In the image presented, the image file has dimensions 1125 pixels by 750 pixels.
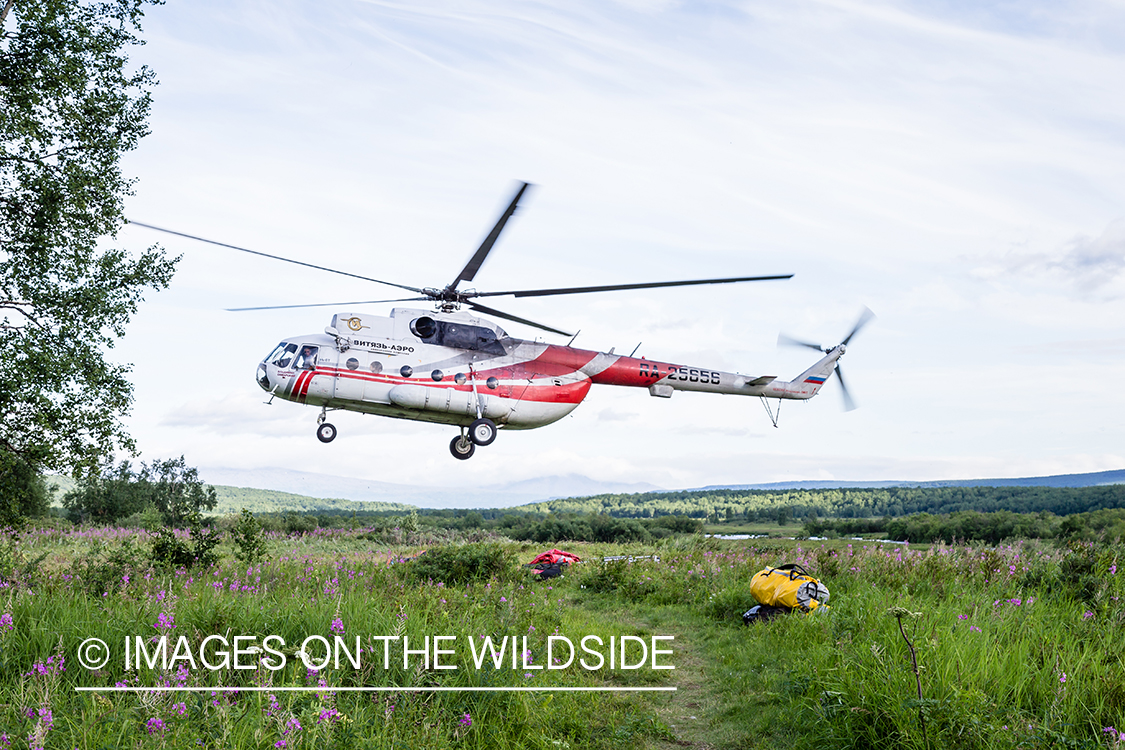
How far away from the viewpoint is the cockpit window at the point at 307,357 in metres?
13.1

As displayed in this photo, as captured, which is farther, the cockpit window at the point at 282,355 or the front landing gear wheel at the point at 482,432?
the front landing gear wheel at the point at 482,432

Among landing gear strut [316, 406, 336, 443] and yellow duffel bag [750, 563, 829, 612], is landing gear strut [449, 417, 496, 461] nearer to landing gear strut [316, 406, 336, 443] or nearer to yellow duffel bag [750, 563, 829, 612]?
landing gear strut [316, 406, 336, 443]

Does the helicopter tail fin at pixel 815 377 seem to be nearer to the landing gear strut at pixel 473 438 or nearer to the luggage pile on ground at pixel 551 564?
the luggage pile on ground at pixel 551 564

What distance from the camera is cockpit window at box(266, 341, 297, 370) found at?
13.2 meters

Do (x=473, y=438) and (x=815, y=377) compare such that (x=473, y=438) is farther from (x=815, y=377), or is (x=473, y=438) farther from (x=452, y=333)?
(x=815, y=377)

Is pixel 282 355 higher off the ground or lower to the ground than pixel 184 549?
higher

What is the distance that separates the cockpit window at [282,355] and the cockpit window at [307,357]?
17cm

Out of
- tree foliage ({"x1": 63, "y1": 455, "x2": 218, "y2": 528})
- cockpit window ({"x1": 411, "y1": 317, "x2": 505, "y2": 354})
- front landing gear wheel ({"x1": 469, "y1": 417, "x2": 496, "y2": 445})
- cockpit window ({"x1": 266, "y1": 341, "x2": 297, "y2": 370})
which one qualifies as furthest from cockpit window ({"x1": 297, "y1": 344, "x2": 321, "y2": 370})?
tree foliage ({"x1": 63, "y1": 455, "x2": 218, "y2": 528})

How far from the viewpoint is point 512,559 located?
43.8 feet

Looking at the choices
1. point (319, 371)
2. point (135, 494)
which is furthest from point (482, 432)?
point (135, 494)

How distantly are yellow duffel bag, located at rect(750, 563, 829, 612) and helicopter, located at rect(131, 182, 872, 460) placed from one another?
5089 mm

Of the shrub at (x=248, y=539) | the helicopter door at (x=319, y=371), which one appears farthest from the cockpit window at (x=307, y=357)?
the shrub at (x=248, y=539)

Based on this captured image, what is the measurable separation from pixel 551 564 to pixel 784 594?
7.16 metres

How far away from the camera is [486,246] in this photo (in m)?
12.6
